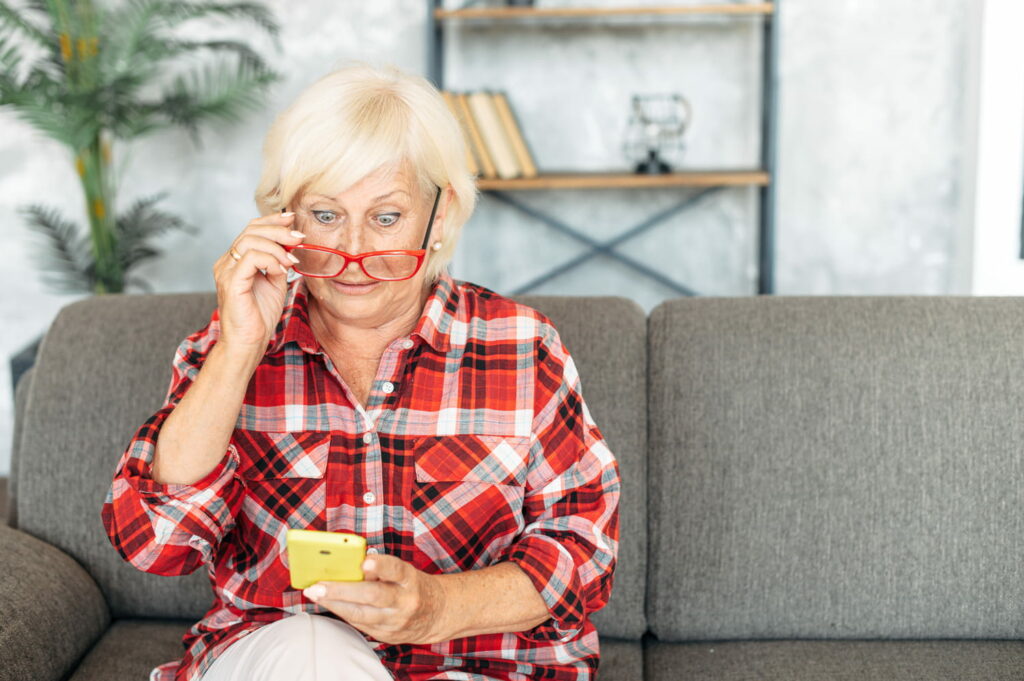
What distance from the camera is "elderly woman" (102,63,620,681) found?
1.20m

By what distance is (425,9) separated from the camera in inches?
136

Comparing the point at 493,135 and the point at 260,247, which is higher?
the point at 493,135

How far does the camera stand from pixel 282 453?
1.29 m

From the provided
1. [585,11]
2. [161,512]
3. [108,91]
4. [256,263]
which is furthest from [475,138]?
[161,512]

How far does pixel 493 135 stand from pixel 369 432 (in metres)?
2.11

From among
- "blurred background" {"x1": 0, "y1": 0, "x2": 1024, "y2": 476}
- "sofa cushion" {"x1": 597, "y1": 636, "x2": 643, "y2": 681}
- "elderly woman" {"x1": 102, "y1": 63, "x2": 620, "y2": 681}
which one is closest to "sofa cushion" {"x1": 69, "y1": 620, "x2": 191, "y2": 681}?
"elderly woman" {"x1": 102, "y1": 63, "x2": 620, "y2": 681}

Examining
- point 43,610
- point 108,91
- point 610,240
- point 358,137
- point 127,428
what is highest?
→ point 108,91

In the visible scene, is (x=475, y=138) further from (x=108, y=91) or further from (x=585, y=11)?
(x=108, y=91)

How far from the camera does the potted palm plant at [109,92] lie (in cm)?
295

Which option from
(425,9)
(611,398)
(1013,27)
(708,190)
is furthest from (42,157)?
(1013,27)

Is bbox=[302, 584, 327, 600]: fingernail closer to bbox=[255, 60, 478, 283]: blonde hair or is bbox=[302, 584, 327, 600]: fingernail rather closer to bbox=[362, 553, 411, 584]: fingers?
bbox=[362, 553, 411, 584]: fingers

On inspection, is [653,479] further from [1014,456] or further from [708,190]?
[708,190]

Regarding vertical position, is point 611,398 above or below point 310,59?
below

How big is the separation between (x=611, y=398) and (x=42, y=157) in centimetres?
272
